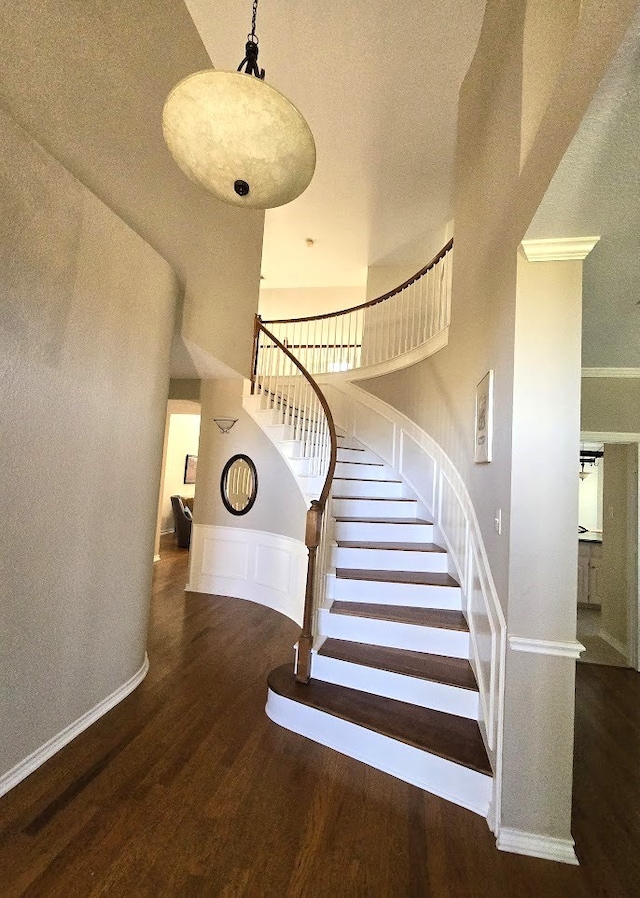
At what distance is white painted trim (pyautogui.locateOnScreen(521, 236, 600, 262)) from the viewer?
180 centimetres

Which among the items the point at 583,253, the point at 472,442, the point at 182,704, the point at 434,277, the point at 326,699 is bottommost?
the point at 182,704

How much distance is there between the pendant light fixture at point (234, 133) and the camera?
4.48 feet

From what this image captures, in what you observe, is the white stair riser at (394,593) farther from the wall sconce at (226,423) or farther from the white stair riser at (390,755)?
the wall sconce at (226,423)

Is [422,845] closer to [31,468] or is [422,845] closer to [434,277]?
[31,468]

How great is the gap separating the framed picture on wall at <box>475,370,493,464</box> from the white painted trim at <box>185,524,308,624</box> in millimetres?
2510

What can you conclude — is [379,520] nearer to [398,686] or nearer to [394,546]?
[394,546]

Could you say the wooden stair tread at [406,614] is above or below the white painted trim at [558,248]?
below

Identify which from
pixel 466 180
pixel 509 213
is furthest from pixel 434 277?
pixel 509 213

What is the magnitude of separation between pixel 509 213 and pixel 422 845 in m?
3.00

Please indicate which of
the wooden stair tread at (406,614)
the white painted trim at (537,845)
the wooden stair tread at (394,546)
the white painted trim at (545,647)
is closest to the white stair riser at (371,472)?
the wooden stair tread at (394,546)

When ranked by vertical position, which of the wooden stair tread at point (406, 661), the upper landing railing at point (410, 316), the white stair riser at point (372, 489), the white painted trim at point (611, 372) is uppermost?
the upper landing railing at point (410, 316)

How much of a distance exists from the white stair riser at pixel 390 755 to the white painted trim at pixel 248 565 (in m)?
1.88

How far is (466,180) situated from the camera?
329cm

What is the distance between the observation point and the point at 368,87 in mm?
3889
